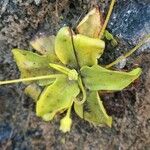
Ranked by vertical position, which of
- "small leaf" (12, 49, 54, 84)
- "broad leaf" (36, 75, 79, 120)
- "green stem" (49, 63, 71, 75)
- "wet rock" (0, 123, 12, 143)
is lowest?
"wet rock" (0, 123, 12, 143)

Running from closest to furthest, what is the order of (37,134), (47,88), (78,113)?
(47,88) < (78,113) < (37,134)

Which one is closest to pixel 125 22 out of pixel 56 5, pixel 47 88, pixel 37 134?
pixel 56 5

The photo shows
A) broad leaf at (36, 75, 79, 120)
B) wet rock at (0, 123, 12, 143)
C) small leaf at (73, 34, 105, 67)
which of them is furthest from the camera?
wet rock at (0, 123, 12, 143)

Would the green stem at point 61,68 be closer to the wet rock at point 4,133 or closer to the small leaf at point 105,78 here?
the small leaf at point 105,78

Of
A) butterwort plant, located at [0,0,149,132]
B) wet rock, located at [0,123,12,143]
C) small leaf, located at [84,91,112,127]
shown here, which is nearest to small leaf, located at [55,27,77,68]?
butterwort plant, located at [0,0,149,132]

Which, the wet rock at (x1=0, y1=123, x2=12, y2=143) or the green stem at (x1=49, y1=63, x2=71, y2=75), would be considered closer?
the green stem at (x1=49, y1=63, x2=71, y2=75)

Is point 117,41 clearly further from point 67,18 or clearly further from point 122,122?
point 122,122

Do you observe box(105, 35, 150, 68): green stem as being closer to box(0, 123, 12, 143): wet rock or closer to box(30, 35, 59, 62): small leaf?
box(30, 35, 59, 62): small leaf

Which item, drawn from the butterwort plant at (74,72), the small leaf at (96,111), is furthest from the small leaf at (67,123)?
the small leaf at (96,111)
